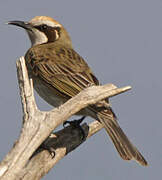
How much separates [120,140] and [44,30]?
3.36m

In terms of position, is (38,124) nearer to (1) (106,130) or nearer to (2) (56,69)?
(1) (106,130)

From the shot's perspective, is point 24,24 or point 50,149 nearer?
point 50,149

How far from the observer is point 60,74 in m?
9.76

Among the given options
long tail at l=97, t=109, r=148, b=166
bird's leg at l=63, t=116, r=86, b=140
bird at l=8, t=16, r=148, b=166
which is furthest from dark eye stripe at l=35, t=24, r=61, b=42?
long tail at l=97, t=109, r=148, b=166

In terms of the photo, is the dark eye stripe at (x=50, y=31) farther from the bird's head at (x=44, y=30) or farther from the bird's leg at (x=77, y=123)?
the bird's leg at (x=77, y=123)

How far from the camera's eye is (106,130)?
29.1ft

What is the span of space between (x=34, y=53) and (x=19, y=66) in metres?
2.32

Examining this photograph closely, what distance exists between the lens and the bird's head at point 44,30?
1097cm

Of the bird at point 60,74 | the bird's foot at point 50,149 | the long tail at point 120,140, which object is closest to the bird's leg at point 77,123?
the bird at point 60,74

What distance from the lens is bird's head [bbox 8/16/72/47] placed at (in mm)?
10969

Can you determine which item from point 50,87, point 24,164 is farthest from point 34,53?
point 24,164

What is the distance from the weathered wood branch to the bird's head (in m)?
2.98

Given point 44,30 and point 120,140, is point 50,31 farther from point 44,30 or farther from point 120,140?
point 120,140

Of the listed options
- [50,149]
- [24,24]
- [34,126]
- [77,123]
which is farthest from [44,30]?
[34,126]
